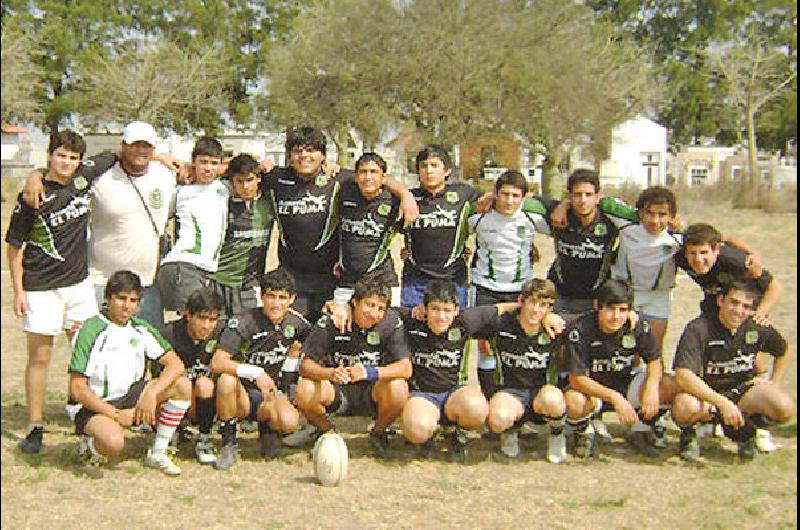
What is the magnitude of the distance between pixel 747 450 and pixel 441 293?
2138 millimetres

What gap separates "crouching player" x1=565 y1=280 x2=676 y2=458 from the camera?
18.1 feet

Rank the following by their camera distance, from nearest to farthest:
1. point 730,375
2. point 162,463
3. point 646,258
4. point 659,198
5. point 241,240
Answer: point 162,463 < point 730,375 < point 659,198 < point 646,258 < point 241,240

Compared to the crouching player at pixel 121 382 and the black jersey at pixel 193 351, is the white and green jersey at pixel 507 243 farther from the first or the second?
the crouching player at pixel 121 382

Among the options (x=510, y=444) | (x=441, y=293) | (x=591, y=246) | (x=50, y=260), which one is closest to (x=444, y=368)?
(x=441, y=293)

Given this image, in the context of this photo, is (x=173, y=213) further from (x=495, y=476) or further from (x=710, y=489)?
(x=710, y=489)

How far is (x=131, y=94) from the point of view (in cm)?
3347

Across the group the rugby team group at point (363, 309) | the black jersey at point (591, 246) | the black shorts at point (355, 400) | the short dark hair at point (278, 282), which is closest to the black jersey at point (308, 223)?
the rugby team group at point (363, 309)

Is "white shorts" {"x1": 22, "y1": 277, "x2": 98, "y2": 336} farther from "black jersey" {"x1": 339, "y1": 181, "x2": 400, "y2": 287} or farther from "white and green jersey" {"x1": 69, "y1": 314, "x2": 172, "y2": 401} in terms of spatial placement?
"black jersey" {"x1": 339, "y1": 181, "x2": 400, "y2": 287}

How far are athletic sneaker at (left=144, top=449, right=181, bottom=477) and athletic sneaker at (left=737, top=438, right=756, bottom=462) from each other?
3447mm

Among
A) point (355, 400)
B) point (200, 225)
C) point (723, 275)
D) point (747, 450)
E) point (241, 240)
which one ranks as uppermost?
point (200, 225)

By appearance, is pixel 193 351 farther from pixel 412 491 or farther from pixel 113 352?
pixel 412 491

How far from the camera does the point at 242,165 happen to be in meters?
6.07

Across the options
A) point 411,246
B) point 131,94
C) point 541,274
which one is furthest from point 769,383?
point 131,94

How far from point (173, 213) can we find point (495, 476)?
2788 mm
